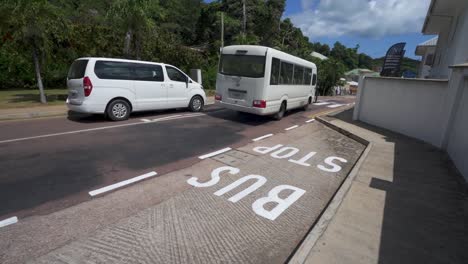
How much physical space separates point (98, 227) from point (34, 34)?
10.5m

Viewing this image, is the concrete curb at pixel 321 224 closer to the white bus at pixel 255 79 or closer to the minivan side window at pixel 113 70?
the white bus at pixel 255 79

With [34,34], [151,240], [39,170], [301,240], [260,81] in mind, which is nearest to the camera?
[151,240]

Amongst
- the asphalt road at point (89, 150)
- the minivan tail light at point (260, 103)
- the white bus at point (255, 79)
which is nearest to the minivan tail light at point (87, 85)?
the asphalt road at point (89, 150)

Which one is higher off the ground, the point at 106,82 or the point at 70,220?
the point at 106,82

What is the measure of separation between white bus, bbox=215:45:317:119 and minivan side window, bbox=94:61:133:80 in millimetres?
3472

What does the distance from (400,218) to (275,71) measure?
6.98 metres

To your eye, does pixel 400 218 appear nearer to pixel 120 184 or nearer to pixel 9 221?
pixel 120 184

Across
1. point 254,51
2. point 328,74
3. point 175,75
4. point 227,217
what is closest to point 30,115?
point 175,75

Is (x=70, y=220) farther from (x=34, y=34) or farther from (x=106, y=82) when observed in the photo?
(x=34, y=34)

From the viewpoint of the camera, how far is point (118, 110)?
884cm

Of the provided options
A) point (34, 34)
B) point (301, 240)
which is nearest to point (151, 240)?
point (301, 240)

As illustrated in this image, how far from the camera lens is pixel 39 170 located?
4543mm

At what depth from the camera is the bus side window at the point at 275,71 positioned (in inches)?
369

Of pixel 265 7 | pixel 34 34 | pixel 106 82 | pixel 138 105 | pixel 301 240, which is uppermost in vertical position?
pixel 265 7
